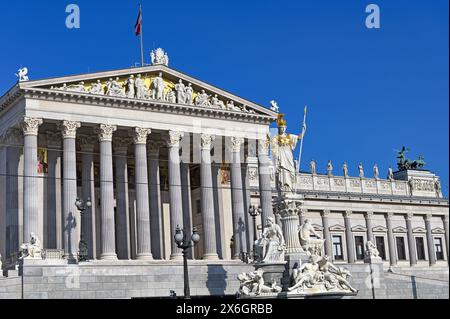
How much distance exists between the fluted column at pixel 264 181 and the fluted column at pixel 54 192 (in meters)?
14.7

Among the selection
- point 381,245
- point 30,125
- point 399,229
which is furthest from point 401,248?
point 30,125

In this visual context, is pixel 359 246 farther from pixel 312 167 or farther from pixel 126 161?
pixel 126 161

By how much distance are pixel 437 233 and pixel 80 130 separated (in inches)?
1835

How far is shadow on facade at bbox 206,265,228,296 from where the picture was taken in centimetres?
4189

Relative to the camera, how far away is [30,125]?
146 ft

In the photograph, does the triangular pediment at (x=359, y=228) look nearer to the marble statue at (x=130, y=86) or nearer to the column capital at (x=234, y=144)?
the column capital at (x=234, y=144)

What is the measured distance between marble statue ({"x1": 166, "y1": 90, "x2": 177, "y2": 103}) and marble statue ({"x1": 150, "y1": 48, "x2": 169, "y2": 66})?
2140mm

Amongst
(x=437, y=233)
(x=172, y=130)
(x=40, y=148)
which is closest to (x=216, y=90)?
(x=172, y=130)

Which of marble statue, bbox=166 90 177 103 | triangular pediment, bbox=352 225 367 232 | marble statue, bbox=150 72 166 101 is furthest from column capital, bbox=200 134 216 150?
triangular pediment, bbox=352 225 367 232

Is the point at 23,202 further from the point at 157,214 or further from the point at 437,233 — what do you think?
the point at 437,233

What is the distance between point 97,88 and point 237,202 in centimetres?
1321

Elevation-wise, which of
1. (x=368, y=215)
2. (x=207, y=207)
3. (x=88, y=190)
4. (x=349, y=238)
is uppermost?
(x=88, y=190)

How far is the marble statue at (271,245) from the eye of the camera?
30.5 meters

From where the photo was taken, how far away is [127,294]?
132 feet
